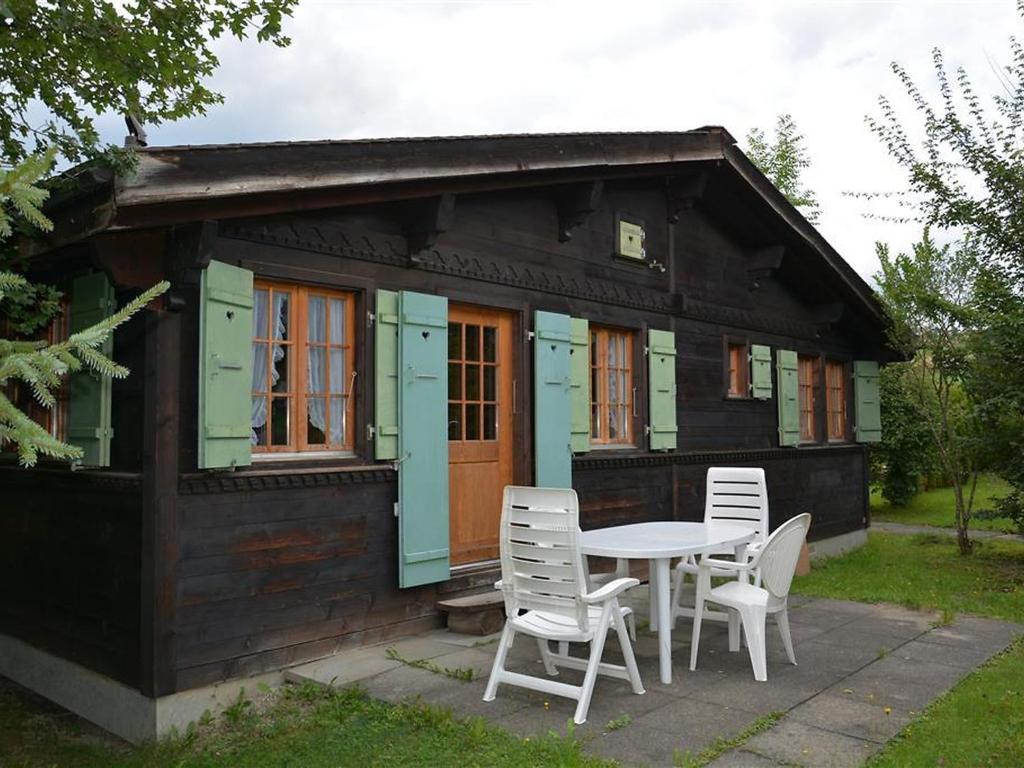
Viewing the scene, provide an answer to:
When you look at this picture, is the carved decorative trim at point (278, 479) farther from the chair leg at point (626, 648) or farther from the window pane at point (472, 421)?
the chair leg at point (626, 648)

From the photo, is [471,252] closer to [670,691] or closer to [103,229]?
[103,229]

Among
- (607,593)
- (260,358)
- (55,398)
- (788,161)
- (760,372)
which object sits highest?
(788,161)

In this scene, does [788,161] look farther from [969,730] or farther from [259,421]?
[969,730]

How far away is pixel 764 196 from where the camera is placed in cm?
834

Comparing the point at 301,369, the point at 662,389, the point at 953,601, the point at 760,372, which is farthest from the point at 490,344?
the point at 953,601

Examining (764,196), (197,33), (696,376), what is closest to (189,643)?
(197,33)

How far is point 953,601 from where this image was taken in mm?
6805

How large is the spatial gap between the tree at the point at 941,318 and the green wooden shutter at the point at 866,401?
0.85m

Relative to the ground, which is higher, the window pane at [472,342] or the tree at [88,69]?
the tree at [88,69]

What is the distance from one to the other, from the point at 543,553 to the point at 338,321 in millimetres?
2134

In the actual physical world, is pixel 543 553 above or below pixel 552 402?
below

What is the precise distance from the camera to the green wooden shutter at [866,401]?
11.1 m

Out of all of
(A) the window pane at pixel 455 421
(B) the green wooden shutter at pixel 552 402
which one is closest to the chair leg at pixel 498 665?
(A) the window pane at pixel 455 421

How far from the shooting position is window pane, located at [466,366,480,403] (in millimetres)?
6094
